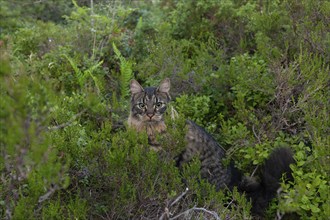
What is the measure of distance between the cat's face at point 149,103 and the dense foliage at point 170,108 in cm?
32

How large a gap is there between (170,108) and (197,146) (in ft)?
1.70

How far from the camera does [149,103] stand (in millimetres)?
5289

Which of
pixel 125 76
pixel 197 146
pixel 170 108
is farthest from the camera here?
pixel 125 76

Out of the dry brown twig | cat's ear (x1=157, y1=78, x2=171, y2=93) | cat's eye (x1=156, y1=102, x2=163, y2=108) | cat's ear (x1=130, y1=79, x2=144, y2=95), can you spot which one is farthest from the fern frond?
the dry brown twig

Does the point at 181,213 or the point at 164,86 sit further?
the point at 164,86

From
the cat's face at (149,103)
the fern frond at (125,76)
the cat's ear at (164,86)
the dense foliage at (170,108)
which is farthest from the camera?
the fern frond at (125,76)

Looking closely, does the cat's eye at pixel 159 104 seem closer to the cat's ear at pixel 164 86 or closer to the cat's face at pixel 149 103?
the cat's face at pixel 149 103

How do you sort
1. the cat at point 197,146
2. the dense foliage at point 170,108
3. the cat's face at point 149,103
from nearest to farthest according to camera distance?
1. the dense foliage at point 170,108
2. the cat at point 197,146
3. the cat's face at point 149,103

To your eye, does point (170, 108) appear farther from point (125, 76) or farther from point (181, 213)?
point (125, 76)

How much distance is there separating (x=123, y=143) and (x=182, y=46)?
3463 millimetres

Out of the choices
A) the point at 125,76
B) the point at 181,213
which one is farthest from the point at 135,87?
the point at 181,213

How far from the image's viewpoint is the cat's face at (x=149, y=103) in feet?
17.3

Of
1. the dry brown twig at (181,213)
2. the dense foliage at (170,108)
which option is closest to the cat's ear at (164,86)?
the dense foliage at (170,108)

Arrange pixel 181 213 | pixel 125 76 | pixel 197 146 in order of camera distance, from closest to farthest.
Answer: pixel 181 213
pixel 197 146
pixel 125 76
